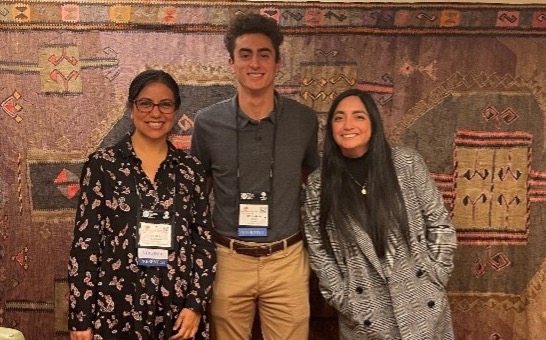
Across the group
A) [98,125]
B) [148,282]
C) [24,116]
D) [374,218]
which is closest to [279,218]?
[374,218]

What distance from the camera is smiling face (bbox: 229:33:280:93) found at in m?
2.45

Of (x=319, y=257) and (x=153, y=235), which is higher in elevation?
(x=153, y=235)

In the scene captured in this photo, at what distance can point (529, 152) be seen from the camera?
10.1ft

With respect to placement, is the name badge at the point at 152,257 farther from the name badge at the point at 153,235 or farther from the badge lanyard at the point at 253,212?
the badge lanyard at the point at 253,212

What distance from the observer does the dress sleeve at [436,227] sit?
2.35 metres

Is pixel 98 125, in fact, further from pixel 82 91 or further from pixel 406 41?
pixel 406 41

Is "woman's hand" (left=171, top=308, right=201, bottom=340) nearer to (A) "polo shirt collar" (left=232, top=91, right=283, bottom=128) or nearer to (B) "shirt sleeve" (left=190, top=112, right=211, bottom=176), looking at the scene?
(B) "shirt sleeve" (left=190, top=112, right=211, bottom=176)

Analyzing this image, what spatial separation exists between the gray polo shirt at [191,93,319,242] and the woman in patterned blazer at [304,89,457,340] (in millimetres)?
161

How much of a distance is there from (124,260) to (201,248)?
0.98 feet

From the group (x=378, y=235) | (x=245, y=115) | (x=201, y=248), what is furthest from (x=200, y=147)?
(x=378, y=235)

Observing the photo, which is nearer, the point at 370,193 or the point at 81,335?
the point at 81,335

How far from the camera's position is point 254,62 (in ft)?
8.01

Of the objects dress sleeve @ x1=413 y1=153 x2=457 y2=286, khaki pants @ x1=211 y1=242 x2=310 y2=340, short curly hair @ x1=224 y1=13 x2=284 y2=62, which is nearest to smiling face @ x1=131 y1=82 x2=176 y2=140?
short curly hair @ x1=224 y1=13 x2=284 y2=62

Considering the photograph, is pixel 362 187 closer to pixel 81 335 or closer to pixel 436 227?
pixel 436 227
